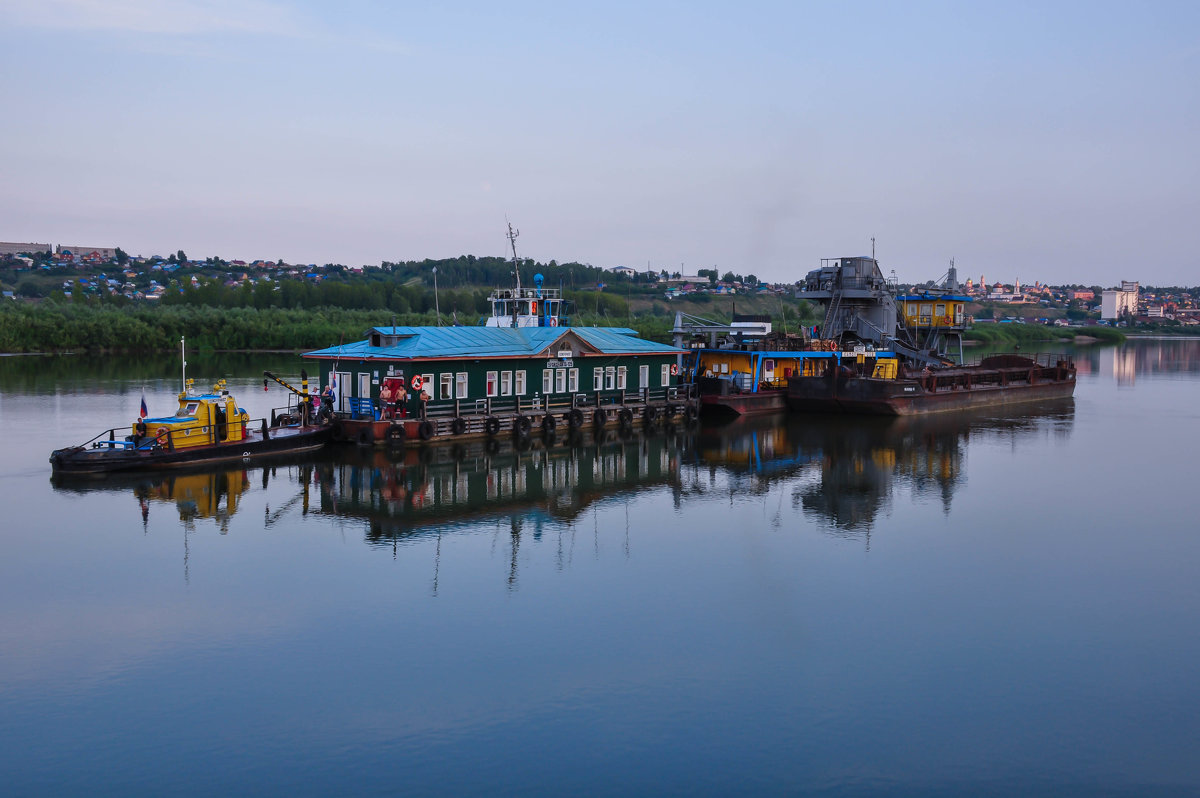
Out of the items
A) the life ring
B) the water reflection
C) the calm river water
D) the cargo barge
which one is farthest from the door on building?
the water reflection

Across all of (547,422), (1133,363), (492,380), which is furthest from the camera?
(1133,363)

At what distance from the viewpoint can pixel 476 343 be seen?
115 feet

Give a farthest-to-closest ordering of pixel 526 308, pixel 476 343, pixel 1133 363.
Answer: pixel 1133 363 < pixel 526 308 < pixel 476 343

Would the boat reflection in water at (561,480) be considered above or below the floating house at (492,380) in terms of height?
below

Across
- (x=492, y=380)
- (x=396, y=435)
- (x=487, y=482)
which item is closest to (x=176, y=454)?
(x=396, y=435)

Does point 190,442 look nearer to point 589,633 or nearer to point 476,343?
point 476,343

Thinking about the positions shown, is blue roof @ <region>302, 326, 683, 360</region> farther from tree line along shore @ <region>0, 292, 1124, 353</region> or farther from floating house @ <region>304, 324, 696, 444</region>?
tree line along shore @ <region>0, 292, 1124, 353</region>

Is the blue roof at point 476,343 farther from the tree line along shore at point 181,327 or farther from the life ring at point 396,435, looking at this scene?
the tree line along shore at point 181,327

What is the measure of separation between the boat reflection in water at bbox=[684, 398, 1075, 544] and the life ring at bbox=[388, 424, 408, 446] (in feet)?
29.7

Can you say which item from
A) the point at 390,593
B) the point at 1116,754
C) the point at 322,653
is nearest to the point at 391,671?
the point at 322,653

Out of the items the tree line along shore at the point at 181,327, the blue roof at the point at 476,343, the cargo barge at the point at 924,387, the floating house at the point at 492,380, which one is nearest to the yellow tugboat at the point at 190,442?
the floating house at the point at 492,380

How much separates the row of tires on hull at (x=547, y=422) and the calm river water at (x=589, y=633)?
193cm

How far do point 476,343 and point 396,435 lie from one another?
4941 millimetres

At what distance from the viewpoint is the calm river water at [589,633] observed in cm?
1194
